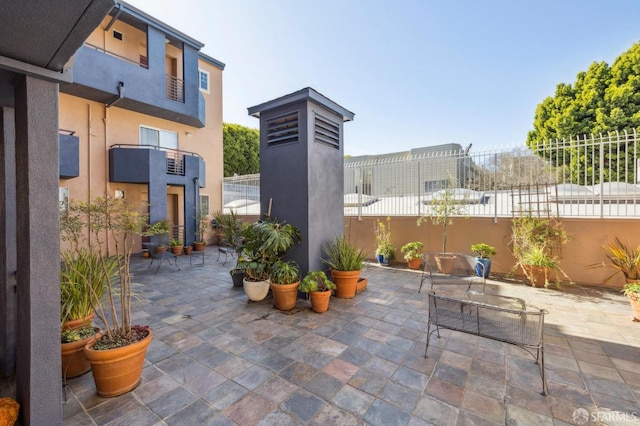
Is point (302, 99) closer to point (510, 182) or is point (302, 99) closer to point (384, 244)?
point (384, 244)

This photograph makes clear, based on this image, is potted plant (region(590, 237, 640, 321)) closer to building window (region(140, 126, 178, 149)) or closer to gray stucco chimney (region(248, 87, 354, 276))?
gray stucco chimney (region(248, 87, 354, 276))

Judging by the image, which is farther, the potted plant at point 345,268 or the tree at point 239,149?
the tree at point 239,149

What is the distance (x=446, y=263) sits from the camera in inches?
201

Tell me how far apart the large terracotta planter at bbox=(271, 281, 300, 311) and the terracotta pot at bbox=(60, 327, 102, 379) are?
2.17 metres

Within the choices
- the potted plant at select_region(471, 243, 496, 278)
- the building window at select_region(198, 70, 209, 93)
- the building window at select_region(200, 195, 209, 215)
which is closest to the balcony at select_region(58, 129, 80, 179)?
the building window at select_region(200, 195, 209, 215)

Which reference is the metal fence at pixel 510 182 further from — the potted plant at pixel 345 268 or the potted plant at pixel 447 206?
the potted plant at pixel 345 268

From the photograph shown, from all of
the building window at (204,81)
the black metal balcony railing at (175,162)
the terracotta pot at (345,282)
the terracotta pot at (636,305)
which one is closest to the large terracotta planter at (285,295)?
the terracotta pot at (345,282)

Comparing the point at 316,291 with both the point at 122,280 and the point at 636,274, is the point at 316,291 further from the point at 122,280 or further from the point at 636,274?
the point at 636,274

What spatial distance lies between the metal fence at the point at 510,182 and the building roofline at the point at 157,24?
26.9 ft

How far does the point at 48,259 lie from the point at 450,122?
37.8ft

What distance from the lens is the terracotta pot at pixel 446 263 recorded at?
4.85 m

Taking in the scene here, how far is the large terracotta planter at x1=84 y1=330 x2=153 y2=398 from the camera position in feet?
7.20

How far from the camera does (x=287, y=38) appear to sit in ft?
24.2

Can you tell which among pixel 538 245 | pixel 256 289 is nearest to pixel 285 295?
pixel 256 289
